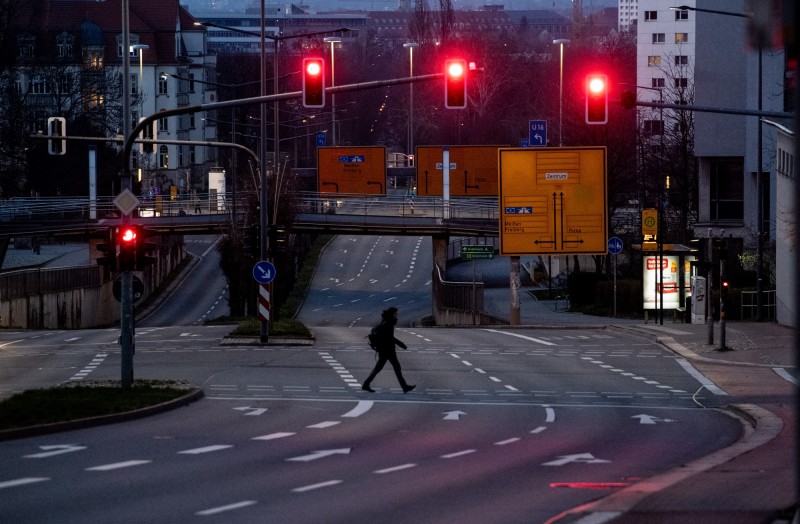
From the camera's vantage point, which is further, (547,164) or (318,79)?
(547,164)

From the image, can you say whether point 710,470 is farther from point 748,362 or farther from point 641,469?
point 748,362

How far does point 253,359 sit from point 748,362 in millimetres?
11790

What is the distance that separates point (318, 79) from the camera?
2483 cm

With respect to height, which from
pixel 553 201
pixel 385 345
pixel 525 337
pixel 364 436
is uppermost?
pixel 553 201

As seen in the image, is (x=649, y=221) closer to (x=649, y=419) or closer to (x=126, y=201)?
(x=126, y=201)

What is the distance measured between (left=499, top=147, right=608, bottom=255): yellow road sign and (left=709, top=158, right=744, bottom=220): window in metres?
17.2

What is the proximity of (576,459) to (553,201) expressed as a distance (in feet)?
111

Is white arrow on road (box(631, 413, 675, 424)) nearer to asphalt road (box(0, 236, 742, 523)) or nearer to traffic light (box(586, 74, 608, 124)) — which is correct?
asphalt road (box(0, 236, 742, 523))

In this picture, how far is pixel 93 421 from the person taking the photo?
20.2 metres

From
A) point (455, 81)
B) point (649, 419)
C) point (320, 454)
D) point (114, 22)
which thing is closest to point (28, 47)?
point (114, 22)

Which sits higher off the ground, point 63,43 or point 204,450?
point 63,43

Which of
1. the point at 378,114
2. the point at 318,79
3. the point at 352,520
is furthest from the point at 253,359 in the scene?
the point at 378,114

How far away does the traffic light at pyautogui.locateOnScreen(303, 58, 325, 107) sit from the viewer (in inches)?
973

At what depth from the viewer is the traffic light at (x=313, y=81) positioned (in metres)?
24.7
